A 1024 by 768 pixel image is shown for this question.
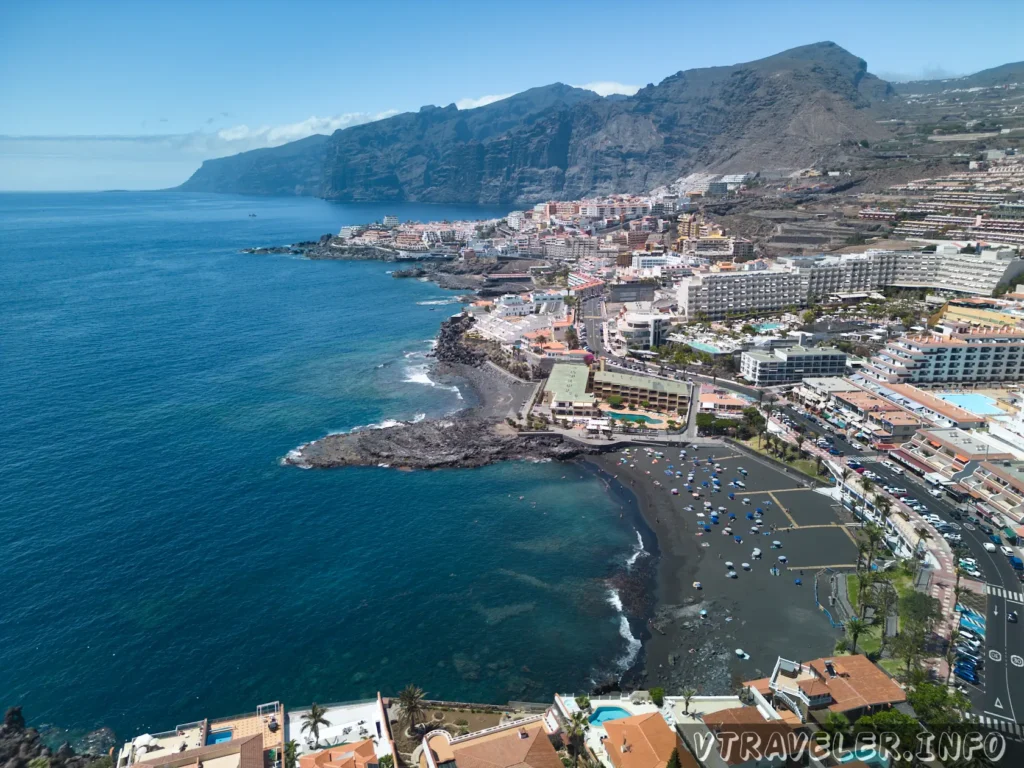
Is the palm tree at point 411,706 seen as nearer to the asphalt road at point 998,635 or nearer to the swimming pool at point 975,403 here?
the asphalt road at point 998,635

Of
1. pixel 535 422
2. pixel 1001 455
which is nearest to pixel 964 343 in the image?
pixel 1001 455

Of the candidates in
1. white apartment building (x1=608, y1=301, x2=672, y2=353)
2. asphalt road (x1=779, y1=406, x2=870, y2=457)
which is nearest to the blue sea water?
asphalt road (x1=779, y1=406, x2=870, y2=457)

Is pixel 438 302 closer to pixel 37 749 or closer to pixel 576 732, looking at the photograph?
pixel 37 749

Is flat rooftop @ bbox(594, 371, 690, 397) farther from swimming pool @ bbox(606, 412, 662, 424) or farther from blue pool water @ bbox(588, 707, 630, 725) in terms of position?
blue pool water @ bbox(588, 707, 630, 725)

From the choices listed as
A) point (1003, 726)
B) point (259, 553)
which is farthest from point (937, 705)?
point (259, 553)

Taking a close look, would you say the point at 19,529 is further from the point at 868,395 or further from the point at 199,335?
the point at 868,395

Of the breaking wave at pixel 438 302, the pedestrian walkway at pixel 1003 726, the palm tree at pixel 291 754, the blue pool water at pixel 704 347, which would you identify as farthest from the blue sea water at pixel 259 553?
the breaking wave at pixel 438 302

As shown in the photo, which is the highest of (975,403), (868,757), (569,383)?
(975,403)
